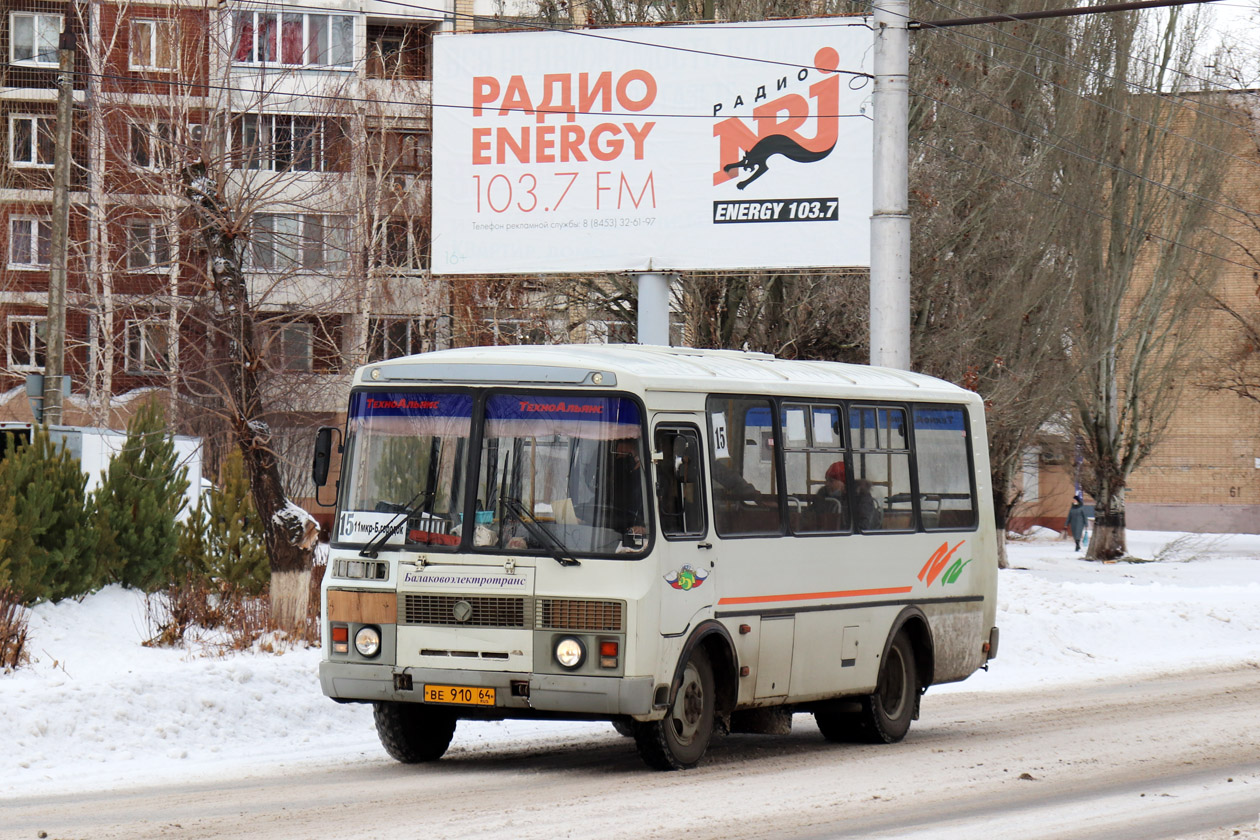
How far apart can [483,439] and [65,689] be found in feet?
11.6

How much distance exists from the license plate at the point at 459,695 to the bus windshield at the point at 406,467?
0.83m

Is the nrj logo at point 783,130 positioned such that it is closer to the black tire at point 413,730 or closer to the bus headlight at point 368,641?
the black tire at point 413,730

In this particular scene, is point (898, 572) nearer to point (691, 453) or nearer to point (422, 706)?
point (691, 453)

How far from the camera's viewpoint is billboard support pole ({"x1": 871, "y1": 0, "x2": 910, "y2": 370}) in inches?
769

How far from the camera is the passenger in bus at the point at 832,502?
13.0 meters

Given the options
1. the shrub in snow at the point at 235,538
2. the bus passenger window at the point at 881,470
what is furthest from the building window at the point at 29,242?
the bus passenger window at the point at 881,470

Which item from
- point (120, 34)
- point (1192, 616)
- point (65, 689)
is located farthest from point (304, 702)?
point (120, 34)

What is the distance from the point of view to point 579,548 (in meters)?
11.0

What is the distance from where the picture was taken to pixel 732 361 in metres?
13.0

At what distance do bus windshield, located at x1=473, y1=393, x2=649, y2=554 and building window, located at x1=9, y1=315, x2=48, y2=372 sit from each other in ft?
146

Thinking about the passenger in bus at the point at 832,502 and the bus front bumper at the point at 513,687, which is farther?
the passenger in bus at the point at 832,502

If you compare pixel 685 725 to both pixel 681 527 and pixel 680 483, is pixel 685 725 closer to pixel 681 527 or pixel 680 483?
pixel 681 527

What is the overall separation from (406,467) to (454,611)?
0.95m

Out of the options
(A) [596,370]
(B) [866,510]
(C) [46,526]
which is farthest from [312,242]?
(A) [596,370]
